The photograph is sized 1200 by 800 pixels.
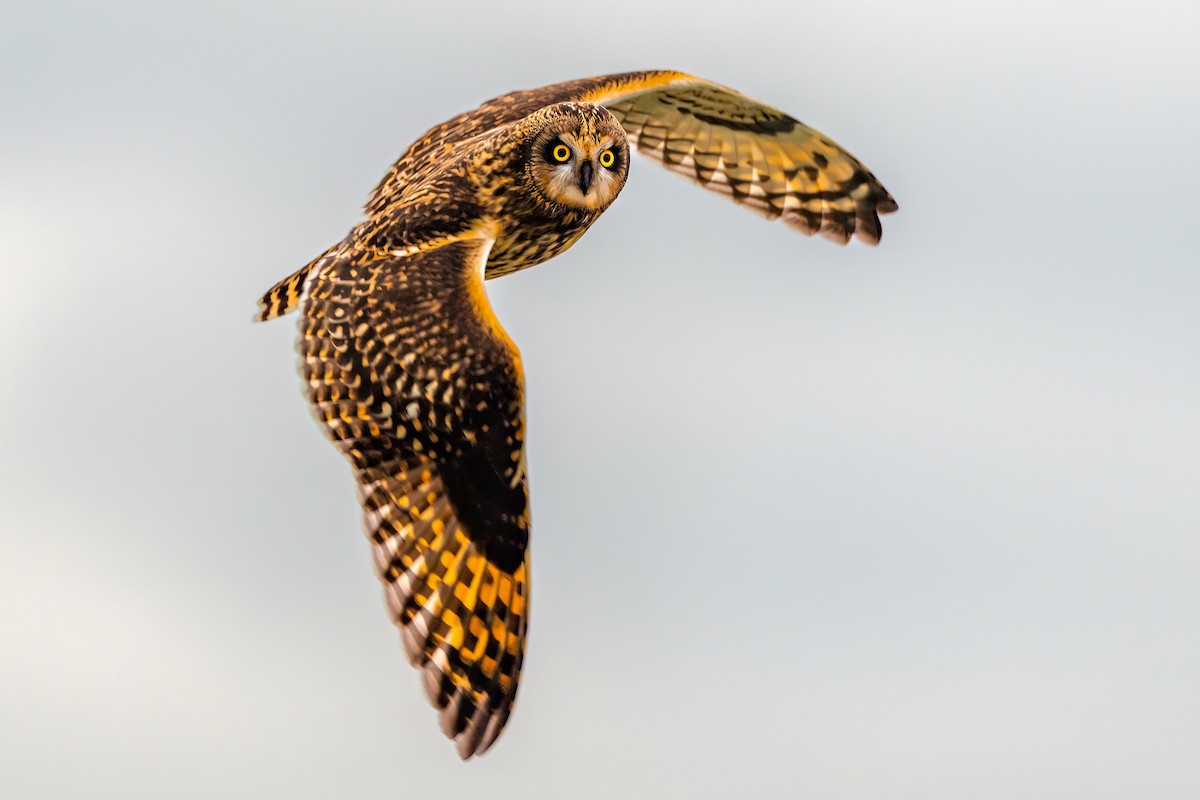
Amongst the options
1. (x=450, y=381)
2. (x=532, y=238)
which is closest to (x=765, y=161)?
(x=532, y=238)

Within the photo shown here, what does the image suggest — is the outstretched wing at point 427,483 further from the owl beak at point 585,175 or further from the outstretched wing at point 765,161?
the outstretched wing at point 765,161

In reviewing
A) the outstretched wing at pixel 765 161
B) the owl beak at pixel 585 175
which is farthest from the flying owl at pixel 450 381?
the outstretched wing at pixel 765 161

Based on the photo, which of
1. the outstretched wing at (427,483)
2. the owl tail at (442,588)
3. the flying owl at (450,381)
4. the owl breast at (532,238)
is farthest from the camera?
the owl breast at (532,238)

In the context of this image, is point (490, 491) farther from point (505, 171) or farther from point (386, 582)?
point (505, 171)

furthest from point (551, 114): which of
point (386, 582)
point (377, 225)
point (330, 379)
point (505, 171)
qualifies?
point (386, 582)

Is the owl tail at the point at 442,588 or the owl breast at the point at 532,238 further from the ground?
the owl breast at the point at 532,238

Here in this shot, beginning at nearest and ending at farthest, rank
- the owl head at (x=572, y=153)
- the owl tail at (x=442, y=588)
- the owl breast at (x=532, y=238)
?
1. the owl tail at (x=442, y=588)
2. the owl head at (x=572, y=153)
3. the owl breast at (x=532, y=238)
